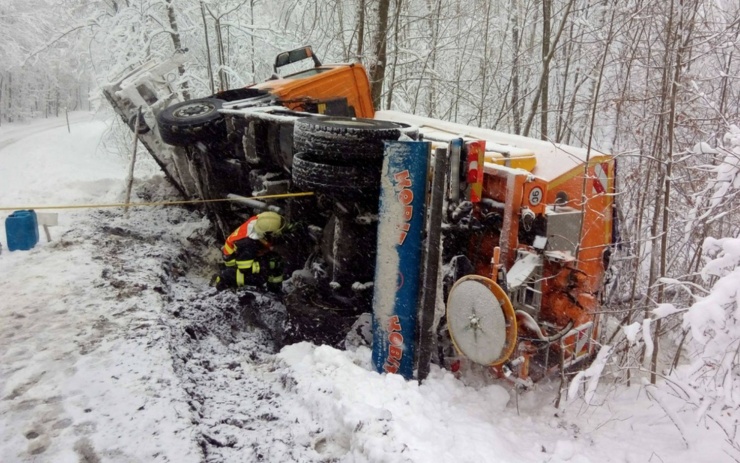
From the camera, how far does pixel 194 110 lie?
5762 millimetres

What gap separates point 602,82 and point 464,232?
16.8 ft

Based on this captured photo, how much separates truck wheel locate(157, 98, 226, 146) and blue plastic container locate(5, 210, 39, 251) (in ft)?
5.55

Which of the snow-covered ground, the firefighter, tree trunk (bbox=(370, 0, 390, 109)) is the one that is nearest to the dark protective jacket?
the firefighter

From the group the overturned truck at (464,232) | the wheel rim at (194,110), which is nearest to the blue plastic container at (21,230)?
the wheel rim at (194,110)

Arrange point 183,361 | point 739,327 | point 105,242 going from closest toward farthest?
point 739,327, point 183,361, point 105,242

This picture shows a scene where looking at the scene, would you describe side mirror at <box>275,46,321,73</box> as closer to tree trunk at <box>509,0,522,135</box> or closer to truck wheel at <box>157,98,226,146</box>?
truck wheel at <box>157,98,226,146</box>

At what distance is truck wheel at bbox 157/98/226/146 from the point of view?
5.51 m

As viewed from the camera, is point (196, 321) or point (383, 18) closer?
point (196, 321)

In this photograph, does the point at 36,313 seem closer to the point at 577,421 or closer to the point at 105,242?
the point at 105,242

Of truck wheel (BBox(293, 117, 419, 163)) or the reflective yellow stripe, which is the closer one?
truck wheel (BBox(293, 117, 419, 163))

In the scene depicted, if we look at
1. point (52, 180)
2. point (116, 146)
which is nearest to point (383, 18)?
point (52, 180)

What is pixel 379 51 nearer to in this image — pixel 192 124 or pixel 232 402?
pixel 192 124

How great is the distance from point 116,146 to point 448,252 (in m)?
15.1

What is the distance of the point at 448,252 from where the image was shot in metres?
3.91
